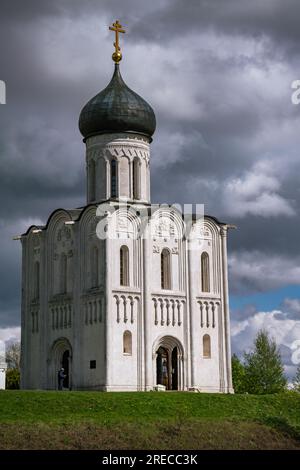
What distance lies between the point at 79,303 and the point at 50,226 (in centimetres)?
465

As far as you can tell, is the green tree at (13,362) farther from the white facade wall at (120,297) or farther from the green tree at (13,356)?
the white facade wall at (120,297)

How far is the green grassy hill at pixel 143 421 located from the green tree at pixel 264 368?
19275 millimetres

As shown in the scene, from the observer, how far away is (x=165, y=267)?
4572 cm

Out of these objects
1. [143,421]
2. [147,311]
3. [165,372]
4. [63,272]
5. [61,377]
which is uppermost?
[63,272]

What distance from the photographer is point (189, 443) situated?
33719 millimetres

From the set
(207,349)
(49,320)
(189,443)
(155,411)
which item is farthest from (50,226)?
(189,443)

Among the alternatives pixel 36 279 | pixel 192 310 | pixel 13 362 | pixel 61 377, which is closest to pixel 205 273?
pixel 192 310

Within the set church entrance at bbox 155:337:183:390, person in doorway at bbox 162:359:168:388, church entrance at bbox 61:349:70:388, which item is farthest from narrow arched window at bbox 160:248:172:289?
church entrance at bbox 61:349:70:388

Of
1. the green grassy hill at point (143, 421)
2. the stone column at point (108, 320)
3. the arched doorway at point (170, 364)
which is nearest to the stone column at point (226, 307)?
the arched doorway at point (170, 364)

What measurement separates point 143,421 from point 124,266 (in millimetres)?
10395

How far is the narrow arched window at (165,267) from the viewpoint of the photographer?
45.5 metres

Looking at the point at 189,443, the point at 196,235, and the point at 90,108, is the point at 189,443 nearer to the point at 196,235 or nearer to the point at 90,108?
the point at 196,235

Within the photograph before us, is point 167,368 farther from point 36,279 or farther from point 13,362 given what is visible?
point 13,362

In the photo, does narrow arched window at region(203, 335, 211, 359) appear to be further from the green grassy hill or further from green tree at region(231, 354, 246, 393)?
green tree at region(231, 354, 246, 393)
